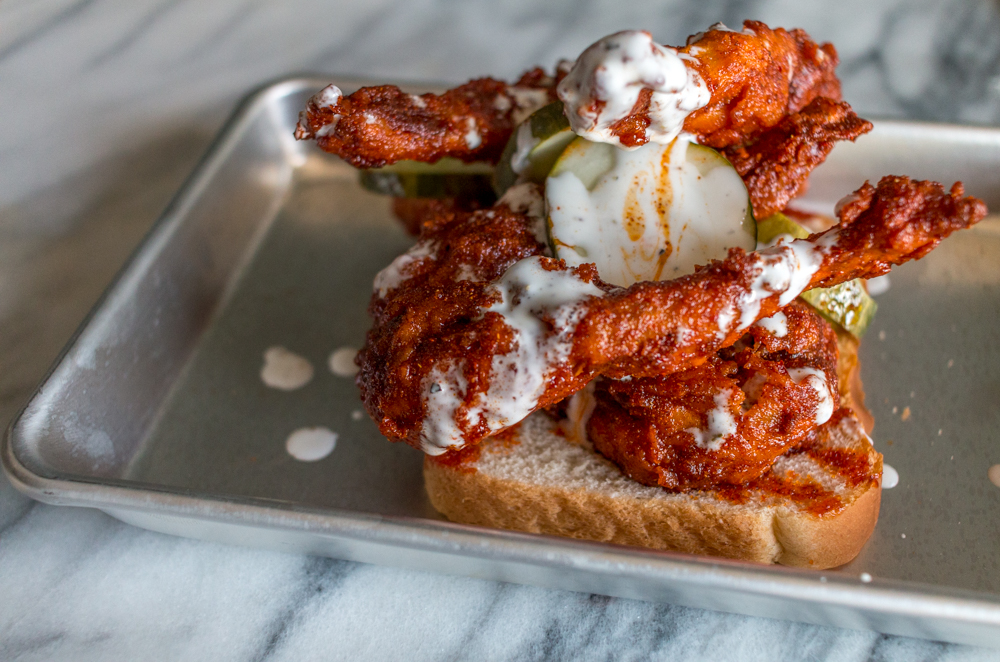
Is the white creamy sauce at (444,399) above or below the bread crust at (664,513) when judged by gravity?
above

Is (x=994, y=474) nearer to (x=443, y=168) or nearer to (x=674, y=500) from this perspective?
(x=674, y=500)

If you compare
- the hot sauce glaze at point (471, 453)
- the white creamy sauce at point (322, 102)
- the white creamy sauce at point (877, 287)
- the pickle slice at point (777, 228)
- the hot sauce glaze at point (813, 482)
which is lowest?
the white creamy sauce at point (877, 287)

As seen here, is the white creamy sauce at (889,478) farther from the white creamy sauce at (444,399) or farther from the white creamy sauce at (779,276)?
the white creamy sauce at (444,399)

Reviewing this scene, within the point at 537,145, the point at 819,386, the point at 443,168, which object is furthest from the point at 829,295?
the point at 443,168

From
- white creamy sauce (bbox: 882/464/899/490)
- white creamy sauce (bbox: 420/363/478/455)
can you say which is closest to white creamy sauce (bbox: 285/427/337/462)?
white creamy sauce (bbox: 420/363/478/455)

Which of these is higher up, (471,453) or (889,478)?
(471,453)

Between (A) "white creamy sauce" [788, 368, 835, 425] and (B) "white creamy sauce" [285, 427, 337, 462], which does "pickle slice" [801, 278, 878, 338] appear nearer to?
(A) "white creamy sauce" [788, 368, 835, 425]

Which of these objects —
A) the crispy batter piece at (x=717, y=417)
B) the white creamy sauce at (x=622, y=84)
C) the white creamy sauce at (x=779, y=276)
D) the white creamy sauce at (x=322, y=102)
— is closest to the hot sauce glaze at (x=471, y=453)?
the crispy batter piece at (x=717, y=417)
